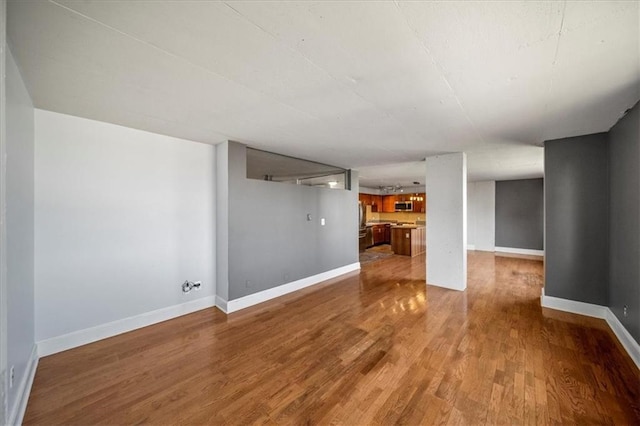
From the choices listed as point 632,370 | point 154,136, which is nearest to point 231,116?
point 154,136

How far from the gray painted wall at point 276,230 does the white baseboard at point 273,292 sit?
2.7 inches

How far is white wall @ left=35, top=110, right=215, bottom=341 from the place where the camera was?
8.07 feet

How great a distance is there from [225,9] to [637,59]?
2574mm

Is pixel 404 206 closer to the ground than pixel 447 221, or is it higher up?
higher up

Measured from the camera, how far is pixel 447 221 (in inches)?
172

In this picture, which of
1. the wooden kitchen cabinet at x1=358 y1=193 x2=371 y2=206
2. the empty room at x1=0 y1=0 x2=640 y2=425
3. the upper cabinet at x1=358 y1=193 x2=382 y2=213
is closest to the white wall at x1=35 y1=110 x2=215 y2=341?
the empty room at x1=0 y1=0 x2=640 y2=425

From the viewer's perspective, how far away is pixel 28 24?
1311 mm

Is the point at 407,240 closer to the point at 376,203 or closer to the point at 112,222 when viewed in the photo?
the point at 376,203

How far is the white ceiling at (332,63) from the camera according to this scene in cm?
124

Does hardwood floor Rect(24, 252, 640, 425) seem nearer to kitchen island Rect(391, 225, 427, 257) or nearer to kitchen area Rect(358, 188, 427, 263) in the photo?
kitchen island Rect(391, 225, 427, 257)

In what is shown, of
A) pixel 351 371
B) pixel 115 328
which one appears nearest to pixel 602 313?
pixel 351 371

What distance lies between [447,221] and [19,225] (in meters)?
5.17

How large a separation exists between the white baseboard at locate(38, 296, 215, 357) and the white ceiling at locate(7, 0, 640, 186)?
2.27 metres

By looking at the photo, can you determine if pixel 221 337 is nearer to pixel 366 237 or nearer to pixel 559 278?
pixel 559 278
